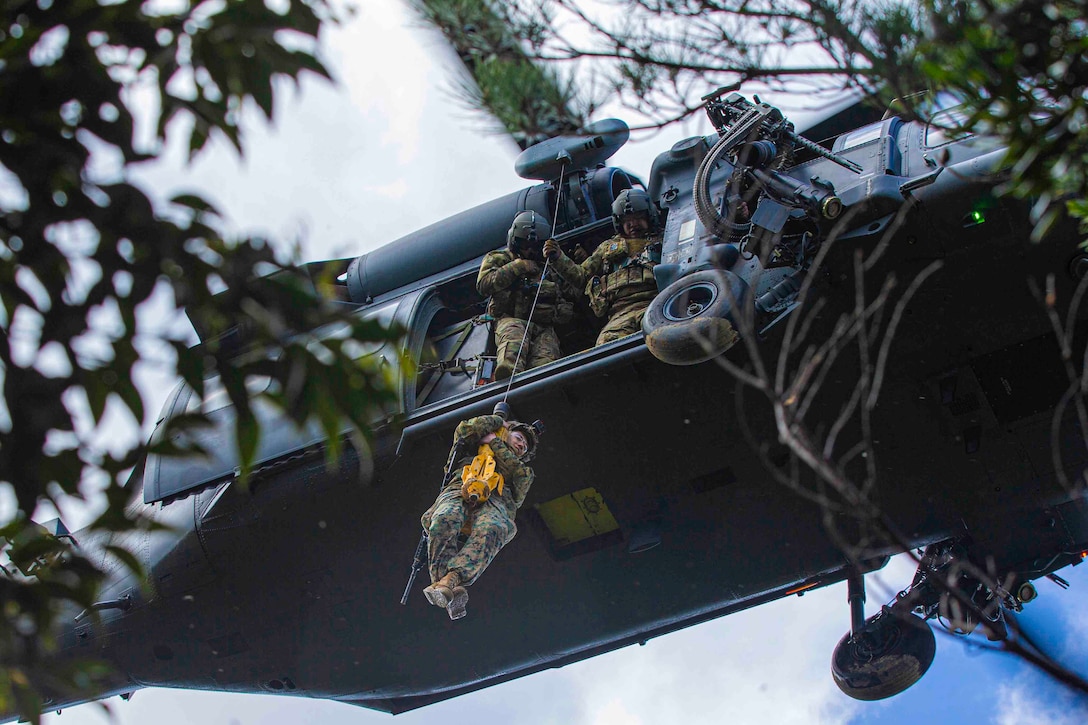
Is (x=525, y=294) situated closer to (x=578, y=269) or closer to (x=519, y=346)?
(x=578, y=269)

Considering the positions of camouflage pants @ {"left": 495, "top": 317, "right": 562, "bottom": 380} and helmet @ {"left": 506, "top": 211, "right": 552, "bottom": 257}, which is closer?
camouflage pants @ {"left": 495, "top": 317, "right": 562, "bottom": 380}

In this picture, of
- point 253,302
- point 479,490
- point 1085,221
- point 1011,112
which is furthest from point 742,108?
point 253,302

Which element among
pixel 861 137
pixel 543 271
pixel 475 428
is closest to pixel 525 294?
pixel 543 271

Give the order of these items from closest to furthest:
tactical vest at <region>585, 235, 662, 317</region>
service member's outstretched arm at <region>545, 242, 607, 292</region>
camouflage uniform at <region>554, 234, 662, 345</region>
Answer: camouflage uniform at <region>554, 234, 662, 345</region>, tactical vest at <region>585, 235, 662, 317</region>, service member's outstretched arm at <region>545, 242, 607, 292</region>

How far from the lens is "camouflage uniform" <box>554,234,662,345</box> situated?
7137 millimetres

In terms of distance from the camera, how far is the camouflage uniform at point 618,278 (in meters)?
7.14

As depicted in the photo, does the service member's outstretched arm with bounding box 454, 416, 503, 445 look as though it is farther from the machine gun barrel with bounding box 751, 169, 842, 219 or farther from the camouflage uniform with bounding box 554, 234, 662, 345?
the machine gun barrel with bounding box 751, 169, 842, 219

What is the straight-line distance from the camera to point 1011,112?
318 centimetres

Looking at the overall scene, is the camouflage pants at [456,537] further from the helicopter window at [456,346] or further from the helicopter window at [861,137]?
the helicopter window at [861,137]

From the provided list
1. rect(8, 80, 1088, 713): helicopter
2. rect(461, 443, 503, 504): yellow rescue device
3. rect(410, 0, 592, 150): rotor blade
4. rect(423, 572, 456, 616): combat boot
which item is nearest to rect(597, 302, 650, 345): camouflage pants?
rect(8, 80, 1088, 713): helicopter

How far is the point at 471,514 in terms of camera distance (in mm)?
6547

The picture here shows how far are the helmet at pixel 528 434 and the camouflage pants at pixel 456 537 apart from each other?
33cm

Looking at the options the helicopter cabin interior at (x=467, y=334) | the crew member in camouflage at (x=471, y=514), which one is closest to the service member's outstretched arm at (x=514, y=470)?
the crew member in camouflage at (x=471, y=514)

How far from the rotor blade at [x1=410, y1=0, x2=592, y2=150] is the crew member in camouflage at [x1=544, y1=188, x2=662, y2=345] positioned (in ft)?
9.86
